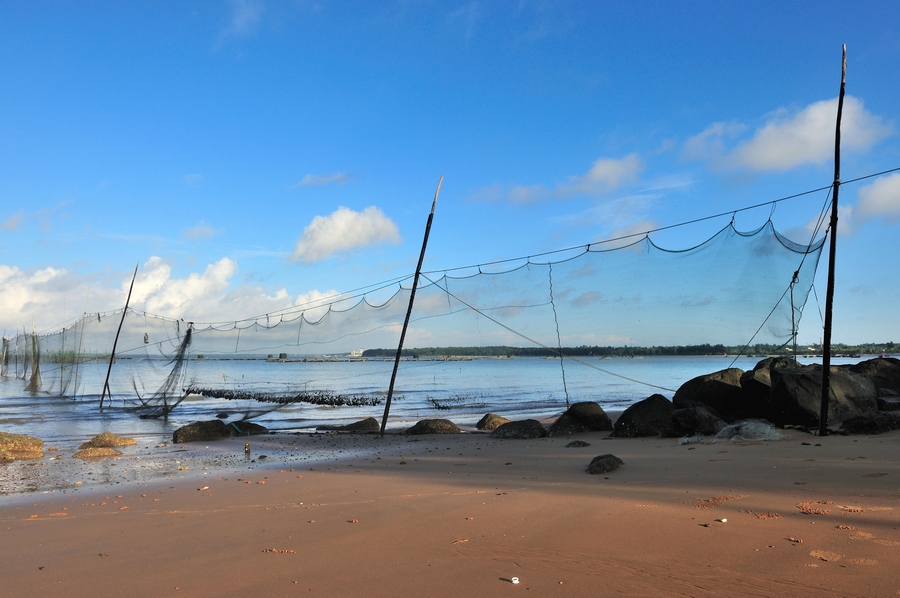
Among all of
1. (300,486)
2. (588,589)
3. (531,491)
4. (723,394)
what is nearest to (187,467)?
(300,486)

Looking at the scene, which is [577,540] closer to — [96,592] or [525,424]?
[96,592]

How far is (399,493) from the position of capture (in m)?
7.68

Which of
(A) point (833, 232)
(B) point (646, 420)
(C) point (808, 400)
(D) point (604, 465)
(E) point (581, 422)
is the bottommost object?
(E) point (581, 422)

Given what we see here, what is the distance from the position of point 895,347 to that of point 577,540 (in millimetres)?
122665

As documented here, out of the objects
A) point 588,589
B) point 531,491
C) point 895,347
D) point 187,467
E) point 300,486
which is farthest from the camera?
point 895,347

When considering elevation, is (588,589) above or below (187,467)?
above

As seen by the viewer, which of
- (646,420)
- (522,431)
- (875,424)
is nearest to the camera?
(875,424)

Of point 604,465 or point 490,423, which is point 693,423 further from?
point 490,423

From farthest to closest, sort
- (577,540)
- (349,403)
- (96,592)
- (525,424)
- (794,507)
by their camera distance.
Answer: (349,403)
(525,424)
(794,507)
(577,540)
(96,592)

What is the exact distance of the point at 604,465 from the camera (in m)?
8.32

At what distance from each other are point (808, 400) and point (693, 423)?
2.34 meters

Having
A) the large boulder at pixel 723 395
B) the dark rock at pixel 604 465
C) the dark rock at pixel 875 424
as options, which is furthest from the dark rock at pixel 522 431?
the dark rock at pixel 875 424

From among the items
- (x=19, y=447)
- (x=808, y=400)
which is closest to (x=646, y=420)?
(x=808, y=400)

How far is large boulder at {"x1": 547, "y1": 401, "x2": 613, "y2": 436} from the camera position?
13961mm
